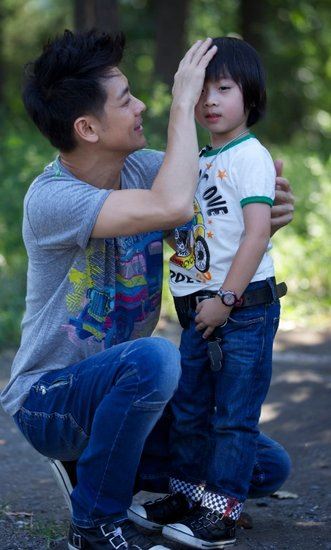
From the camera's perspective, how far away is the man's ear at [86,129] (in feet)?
11.1

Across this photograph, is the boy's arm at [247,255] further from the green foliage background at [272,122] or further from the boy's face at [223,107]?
the green foliage background at [272,122]

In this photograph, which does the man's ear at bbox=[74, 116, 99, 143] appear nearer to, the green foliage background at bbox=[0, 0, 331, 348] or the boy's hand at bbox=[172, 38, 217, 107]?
the boy's hand at bbox=[172, 38, 217, 107]

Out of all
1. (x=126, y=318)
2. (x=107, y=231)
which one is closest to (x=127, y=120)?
(x=107, y=231)

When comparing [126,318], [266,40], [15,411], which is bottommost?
[15,411]

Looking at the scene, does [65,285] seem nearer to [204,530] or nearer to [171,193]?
[171,193]

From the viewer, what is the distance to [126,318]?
3543 mm

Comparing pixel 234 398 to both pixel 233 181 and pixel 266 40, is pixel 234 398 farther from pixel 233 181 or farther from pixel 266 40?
pixel 266 40

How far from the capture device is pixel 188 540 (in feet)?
11.0

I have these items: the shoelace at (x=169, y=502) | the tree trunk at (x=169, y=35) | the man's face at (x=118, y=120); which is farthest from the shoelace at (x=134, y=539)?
the tree trunk at (x=169, y=35)

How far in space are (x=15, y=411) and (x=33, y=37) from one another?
2210 centimetres

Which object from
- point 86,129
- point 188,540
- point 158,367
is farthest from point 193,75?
point 188,540

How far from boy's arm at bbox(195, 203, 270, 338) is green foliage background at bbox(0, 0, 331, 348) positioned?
3.46 feet

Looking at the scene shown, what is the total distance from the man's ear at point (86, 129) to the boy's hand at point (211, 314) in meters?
0.67

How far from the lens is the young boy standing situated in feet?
10.8
